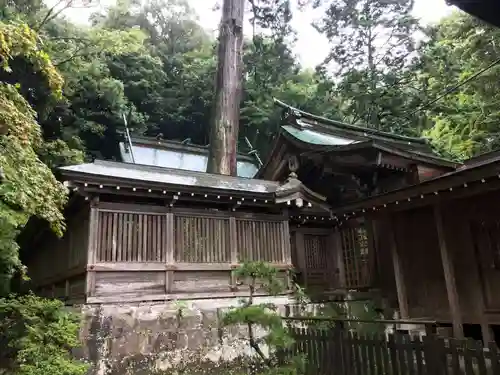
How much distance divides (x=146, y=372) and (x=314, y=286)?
590cm

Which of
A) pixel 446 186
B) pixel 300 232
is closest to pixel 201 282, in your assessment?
pixel 300 232

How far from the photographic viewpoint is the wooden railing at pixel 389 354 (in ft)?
16.0

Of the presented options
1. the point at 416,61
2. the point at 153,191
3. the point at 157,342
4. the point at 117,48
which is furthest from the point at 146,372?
the point at 416,61

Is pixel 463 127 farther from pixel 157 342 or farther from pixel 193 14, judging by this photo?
pixel 193 14

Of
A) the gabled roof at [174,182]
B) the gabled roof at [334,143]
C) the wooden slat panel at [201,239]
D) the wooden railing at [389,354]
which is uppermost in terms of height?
the gabled roof at [334,143]

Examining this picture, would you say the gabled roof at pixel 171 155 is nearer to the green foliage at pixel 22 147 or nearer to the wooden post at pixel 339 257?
Result: the wooden post at pixel 339 257

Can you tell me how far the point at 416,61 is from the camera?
23812 mm

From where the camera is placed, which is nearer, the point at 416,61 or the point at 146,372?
the point at 146,372

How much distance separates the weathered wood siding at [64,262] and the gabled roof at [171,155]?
7.94 m

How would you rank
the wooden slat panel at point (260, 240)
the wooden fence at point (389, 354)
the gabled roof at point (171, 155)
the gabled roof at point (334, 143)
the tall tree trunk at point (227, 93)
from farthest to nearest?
the gabled roof at point (171, 155) → the tall tree trunk at point (227, 93) → the gabled roof at point (334, 143) → the wooden slat panel at point (260, 240) → the wooden fence at point (389, 354)

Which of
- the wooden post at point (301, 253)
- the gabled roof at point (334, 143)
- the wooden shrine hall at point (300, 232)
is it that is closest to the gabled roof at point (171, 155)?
the gabled roof at point (334, 143)

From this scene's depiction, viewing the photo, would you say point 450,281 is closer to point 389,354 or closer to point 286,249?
point 389,354

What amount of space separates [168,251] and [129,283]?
3.40 feet

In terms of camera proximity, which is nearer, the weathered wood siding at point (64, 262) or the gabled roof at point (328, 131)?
the weathered wood siding at point (64, 262)
